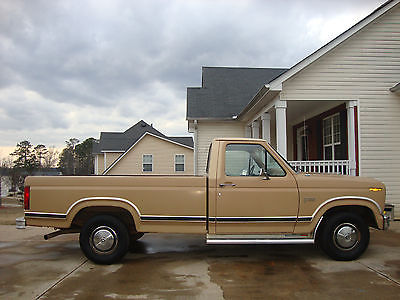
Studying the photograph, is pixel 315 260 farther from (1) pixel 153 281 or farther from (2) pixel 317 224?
(1) pixel 153 281

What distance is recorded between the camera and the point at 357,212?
5.84 m

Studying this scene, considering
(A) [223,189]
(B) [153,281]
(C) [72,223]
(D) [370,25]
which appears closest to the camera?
(B) [153,281]

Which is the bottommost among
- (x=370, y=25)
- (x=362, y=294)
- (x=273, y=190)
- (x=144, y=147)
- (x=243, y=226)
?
(x=362, y=294)

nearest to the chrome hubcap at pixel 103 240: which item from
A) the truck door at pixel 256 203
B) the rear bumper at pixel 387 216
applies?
the truck door at pixel 256 203

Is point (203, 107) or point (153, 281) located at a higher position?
point (203, 107)

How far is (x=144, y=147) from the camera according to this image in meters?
27.8

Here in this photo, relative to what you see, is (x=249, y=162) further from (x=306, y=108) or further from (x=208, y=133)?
(x=208, y=133)

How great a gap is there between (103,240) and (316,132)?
9662mm

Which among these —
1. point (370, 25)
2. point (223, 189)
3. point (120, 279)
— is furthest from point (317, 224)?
point (370, 25)

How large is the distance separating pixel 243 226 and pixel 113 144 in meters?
29.7

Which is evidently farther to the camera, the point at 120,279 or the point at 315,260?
the point at 315,260

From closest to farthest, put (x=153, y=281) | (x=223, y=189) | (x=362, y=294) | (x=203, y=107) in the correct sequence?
(x=362, y=294) < (x=153, y=281) < (x=223, y=189) < (x=203, y=107)

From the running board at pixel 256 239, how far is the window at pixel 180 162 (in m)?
22.6

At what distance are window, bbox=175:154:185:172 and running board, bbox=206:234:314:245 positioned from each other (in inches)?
891
